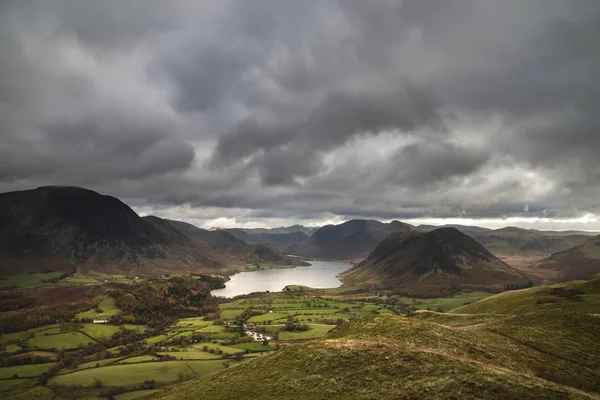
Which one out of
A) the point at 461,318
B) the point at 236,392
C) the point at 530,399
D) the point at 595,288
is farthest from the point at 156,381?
the point at 595,288

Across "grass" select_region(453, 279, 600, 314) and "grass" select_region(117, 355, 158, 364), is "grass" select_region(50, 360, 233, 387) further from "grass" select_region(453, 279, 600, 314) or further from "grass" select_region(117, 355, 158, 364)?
"grass" select_region(453, 279, 600, 314)

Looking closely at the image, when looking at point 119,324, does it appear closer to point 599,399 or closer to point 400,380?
point 400,380

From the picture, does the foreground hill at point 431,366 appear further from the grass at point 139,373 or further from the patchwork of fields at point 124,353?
the grass at point 139,373

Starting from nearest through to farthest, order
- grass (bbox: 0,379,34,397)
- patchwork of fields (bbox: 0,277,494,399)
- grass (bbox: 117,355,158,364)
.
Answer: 1. patchwork of fields (bbox: 0,277,494,399)
2. grass (bbox: 0,379,34,397)
3. grass (bbox: 117,355,158,364)

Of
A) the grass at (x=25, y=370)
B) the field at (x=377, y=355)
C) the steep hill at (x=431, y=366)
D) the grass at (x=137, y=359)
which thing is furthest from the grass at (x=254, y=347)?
the steep hill at (x=431, y=366)

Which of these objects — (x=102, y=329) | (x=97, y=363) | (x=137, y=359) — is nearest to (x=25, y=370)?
(x=97, y=363)

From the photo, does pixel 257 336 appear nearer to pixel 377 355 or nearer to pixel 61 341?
pixel 61 341

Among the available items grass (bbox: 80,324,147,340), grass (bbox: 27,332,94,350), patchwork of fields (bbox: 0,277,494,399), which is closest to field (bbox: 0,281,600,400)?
patchwork of fields (bbox: 0,277,494,399)
